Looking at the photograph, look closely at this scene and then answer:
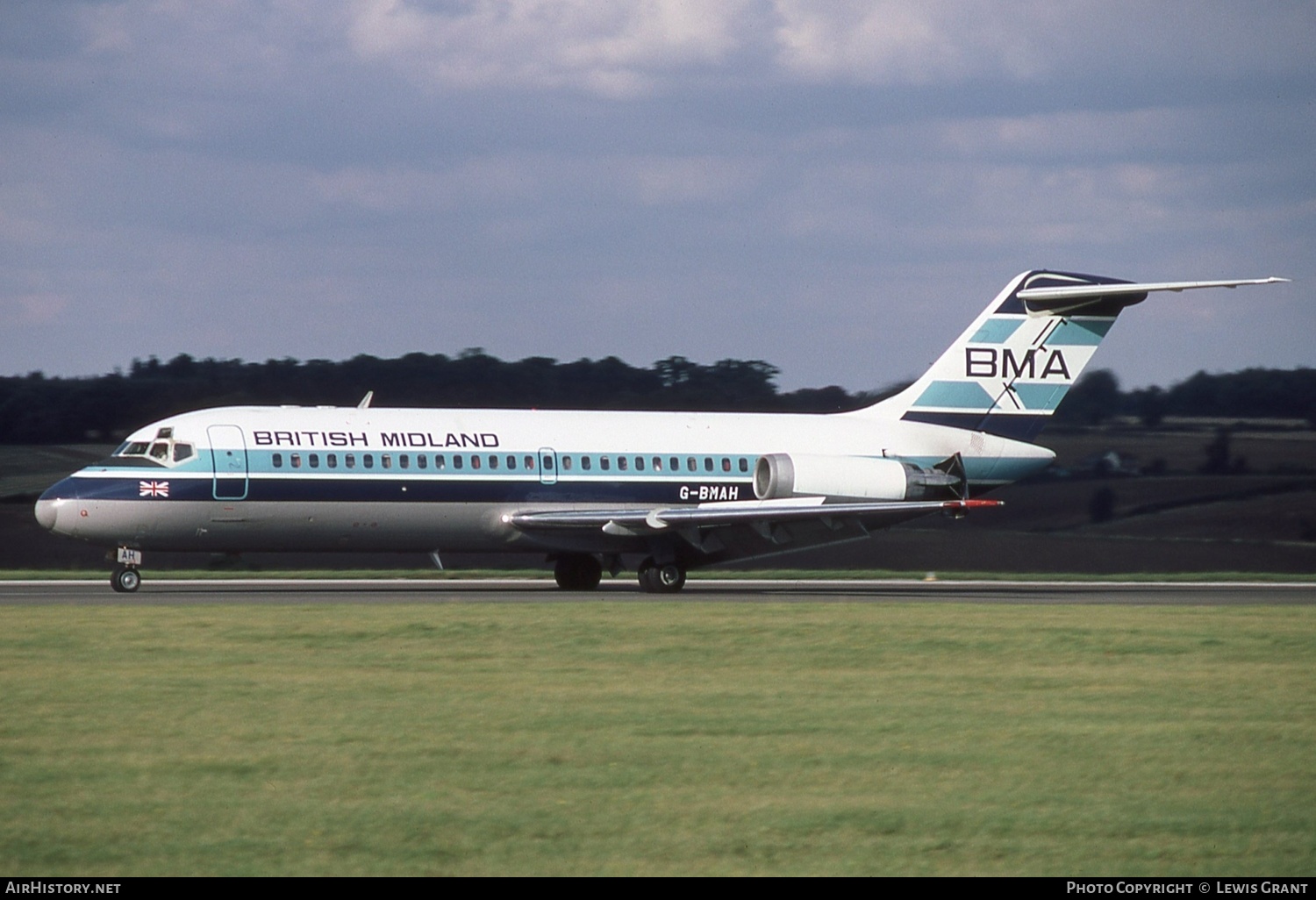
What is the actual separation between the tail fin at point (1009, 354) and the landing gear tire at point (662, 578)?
6814mm

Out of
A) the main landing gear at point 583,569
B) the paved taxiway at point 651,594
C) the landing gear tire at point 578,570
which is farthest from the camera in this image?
the landing gear tire at point 578,570

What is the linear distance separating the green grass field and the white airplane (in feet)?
31.8

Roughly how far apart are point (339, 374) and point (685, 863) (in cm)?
3866

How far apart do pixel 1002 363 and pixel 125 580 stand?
18766mm

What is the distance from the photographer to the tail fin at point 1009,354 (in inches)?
1409

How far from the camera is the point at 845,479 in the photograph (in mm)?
32969

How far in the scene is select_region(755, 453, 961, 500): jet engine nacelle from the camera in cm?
3262

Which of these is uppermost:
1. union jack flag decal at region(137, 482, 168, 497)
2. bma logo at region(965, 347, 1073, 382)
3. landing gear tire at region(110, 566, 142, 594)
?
bma logo at region(965, 347, 1073, 382)

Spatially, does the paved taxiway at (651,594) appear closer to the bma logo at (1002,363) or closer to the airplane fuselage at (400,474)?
the airplane fuselage at (400,474)

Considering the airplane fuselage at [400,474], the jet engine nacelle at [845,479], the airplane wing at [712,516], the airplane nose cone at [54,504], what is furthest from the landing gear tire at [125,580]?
the jet engine nacelle at [845,479]

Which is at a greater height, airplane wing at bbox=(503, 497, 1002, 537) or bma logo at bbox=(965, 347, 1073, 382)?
bma logo at bbox=(965, 347, 1073, 382)

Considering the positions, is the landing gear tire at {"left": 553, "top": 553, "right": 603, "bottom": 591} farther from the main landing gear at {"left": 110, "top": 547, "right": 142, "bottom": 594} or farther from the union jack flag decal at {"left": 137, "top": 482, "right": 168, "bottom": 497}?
the main landing gear at {"left": 110, "top": 547, "right": 142, "bottom": 594}

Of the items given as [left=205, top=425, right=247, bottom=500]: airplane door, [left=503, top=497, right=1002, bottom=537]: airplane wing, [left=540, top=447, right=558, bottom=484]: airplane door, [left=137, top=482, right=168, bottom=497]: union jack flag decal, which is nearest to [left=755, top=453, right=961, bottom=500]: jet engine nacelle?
[left=503, top=497, right=1002, bottom=537]: airplane wing

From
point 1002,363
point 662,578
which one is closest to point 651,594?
point 662,578
